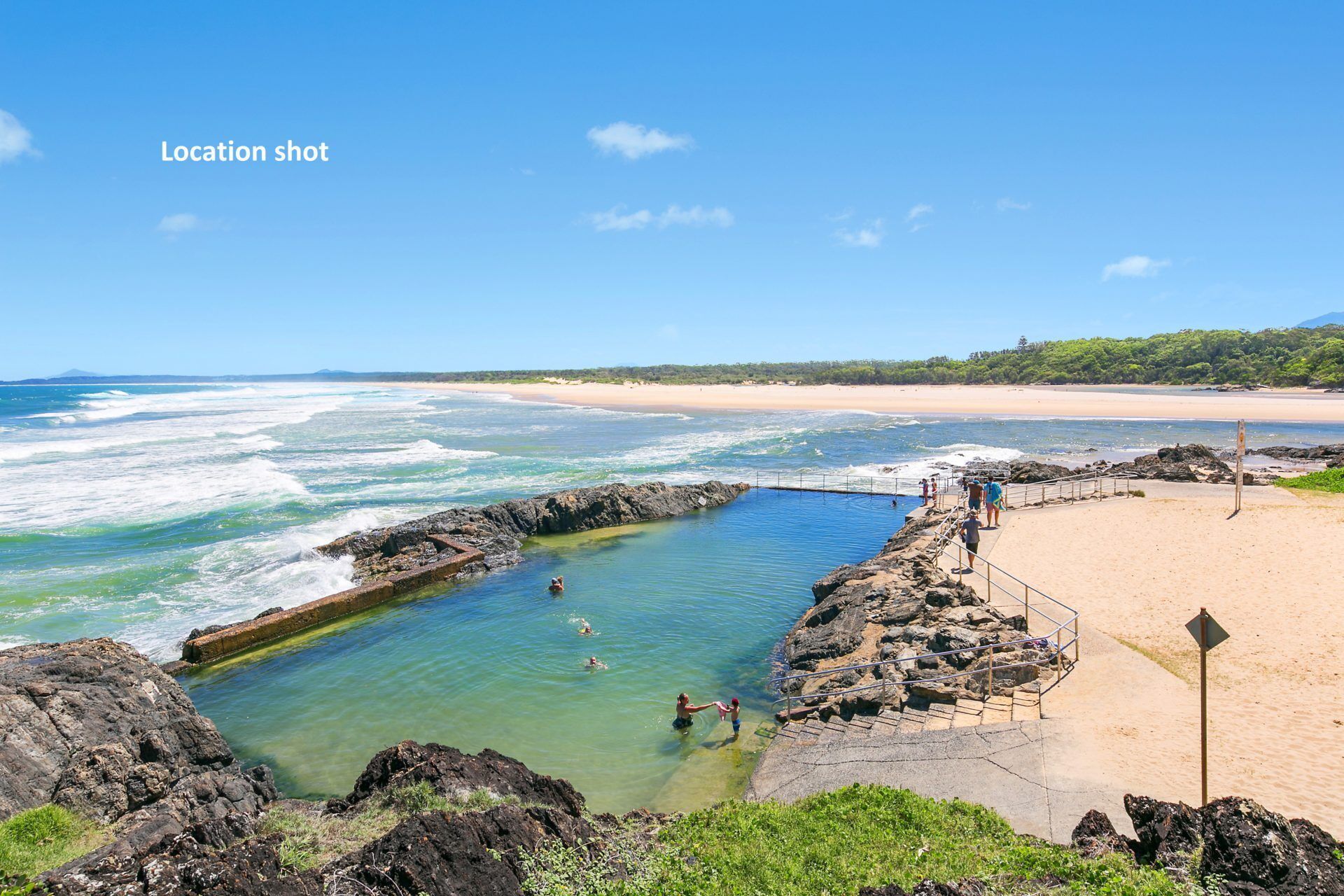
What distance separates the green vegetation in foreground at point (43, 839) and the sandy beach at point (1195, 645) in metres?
11.0

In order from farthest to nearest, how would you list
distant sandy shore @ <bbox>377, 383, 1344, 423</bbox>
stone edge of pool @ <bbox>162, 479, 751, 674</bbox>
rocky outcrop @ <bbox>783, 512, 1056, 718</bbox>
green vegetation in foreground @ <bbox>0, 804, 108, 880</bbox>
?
distant sandy shore @ <bbox>377, 383, 1344, 423</bbox>, stone edge of pool @ <bbox>162, 479, 751, 674</bbox>, rocky outcrop @ <bbox>783, 512, 1056, 718</bbox>, green vegetation in foreground @ <bbox>0, 804, 108, 880</bbox>

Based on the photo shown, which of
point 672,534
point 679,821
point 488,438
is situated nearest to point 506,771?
point 679,821

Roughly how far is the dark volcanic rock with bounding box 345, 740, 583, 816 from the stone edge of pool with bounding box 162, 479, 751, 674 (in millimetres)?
9319

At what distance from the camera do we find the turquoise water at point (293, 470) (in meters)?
19.4

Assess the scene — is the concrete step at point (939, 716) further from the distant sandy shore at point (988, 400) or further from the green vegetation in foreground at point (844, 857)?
the distant sandy shore at point (988, 400)

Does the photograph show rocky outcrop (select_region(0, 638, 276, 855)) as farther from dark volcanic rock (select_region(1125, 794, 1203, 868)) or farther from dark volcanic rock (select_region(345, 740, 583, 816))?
dark volcanic rock (select_region(1125, 794, 1203, 868))

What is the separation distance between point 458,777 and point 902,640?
8266mm

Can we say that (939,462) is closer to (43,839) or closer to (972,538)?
(972,538)

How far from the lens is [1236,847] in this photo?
572 centimetres

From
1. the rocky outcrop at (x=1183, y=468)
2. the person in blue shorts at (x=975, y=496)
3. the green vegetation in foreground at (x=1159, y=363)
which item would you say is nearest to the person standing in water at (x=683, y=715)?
the person in blue shorts at (x=975, y=496)

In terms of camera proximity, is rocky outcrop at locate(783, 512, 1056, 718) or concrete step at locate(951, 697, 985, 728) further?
rocky outcrop at locate(783, 512, 1056, 718)

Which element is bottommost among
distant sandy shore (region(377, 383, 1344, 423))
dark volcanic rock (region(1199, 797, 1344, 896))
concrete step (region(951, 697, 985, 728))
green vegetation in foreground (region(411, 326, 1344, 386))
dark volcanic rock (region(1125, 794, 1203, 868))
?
concrete step (region(951, 697, 985, 728))

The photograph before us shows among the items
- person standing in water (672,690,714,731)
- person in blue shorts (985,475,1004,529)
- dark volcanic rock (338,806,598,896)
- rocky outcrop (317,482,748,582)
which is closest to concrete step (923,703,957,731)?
person standing in water (672,690,714,731)

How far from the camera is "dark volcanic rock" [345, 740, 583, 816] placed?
25.8 ft
